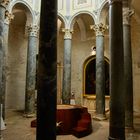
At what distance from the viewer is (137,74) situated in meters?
13.6

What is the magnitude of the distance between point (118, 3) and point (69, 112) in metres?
4.47

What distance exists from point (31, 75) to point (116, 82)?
6.70 m

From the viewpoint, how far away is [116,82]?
6.25 metres

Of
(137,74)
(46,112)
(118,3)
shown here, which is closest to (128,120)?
(118,3)

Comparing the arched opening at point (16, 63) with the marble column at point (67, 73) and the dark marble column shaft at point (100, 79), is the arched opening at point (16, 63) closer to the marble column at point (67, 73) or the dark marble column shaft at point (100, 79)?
the marble column at point (67, 73)

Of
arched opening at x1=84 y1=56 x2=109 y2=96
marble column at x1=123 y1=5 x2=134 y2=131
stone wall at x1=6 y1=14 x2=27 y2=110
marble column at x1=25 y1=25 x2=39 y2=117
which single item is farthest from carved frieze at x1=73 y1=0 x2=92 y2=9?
stone wall at x1=6 y1=14 x2=27 y2=110

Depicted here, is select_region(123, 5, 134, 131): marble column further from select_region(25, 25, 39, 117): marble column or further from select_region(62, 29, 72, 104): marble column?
select_region(25, 25, 39, 117): marble column

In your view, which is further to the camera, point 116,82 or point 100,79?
point 100,79

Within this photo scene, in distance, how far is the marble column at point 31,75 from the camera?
11818mm

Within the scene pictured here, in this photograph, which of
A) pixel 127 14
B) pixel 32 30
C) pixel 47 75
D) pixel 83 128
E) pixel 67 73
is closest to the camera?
pixel 47 75

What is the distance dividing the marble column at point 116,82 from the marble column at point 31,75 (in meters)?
6.45

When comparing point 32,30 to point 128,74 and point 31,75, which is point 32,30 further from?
point 128,74

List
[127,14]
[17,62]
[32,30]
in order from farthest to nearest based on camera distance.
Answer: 1. [17,62]
2. [32,30]
3. [127,14]

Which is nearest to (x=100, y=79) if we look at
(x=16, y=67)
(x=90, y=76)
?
(x=90, y=76)
